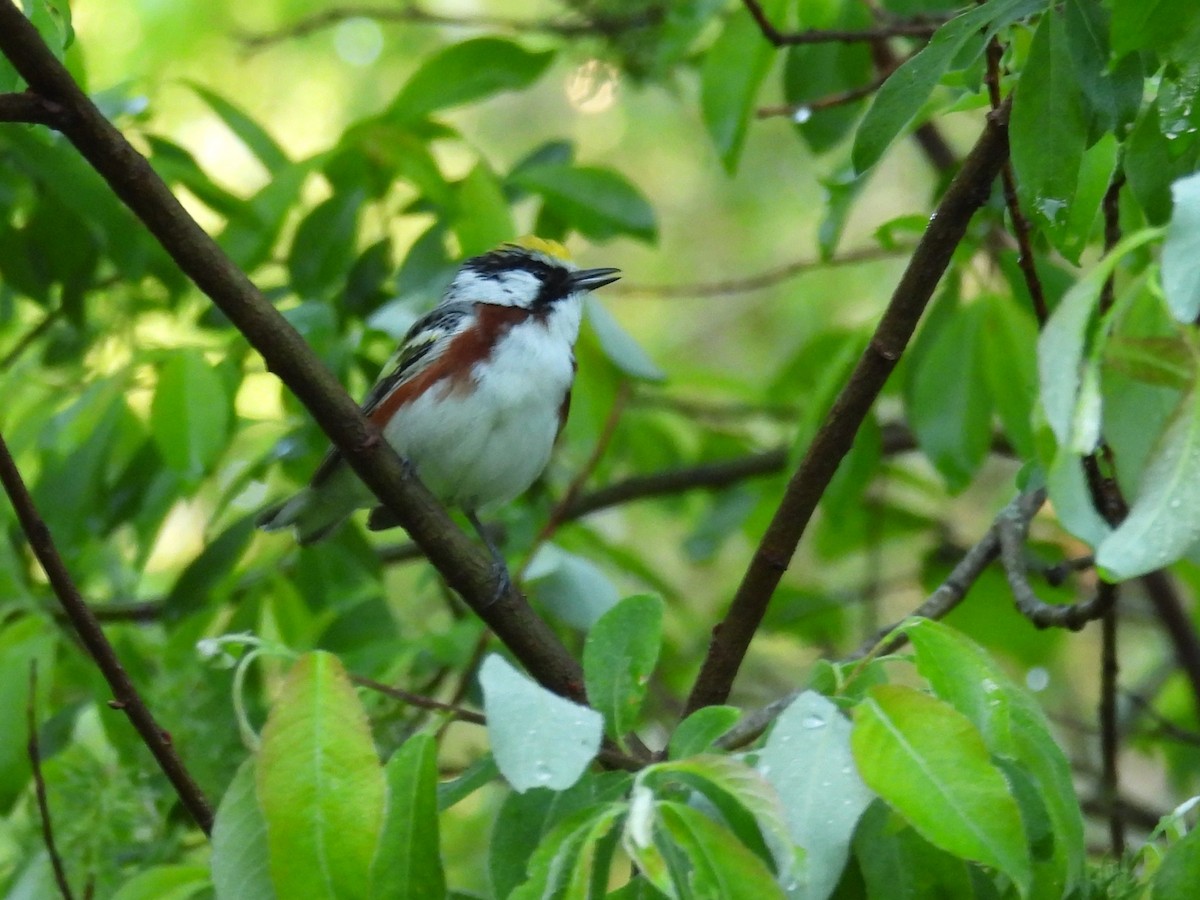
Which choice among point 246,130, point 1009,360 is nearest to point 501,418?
point 246,130

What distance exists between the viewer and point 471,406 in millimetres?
3754

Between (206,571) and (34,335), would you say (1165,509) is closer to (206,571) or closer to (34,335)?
(206,571)

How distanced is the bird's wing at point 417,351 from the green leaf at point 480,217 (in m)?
0.45

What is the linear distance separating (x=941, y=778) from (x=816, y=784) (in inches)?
5.0

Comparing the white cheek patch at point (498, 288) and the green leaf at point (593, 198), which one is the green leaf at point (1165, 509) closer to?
the green leaf at point (593, 198)

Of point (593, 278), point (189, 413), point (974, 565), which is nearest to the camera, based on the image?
point (974, 565)

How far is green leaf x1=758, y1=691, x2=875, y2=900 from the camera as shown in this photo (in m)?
1.38

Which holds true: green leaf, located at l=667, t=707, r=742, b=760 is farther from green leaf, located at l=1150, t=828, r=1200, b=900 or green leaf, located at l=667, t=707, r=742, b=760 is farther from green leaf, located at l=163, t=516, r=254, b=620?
green leaf, located at l=163, t=516, r=254, b=620

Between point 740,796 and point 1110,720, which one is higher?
point 740,796

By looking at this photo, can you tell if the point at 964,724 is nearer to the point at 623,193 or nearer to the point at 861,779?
the point at 861,779

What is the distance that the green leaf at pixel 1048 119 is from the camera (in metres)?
1.73

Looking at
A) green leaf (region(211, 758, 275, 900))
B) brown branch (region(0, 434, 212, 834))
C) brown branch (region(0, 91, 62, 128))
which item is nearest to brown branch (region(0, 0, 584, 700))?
brown branch (region(0, 91, 62, 128))

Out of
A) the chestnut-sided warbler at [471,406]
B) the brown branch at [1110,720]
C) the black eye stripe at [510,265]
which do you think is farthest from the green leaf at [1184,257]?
the black eye stripe at [510,265]

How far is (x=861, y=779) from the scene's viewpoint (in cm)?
143
